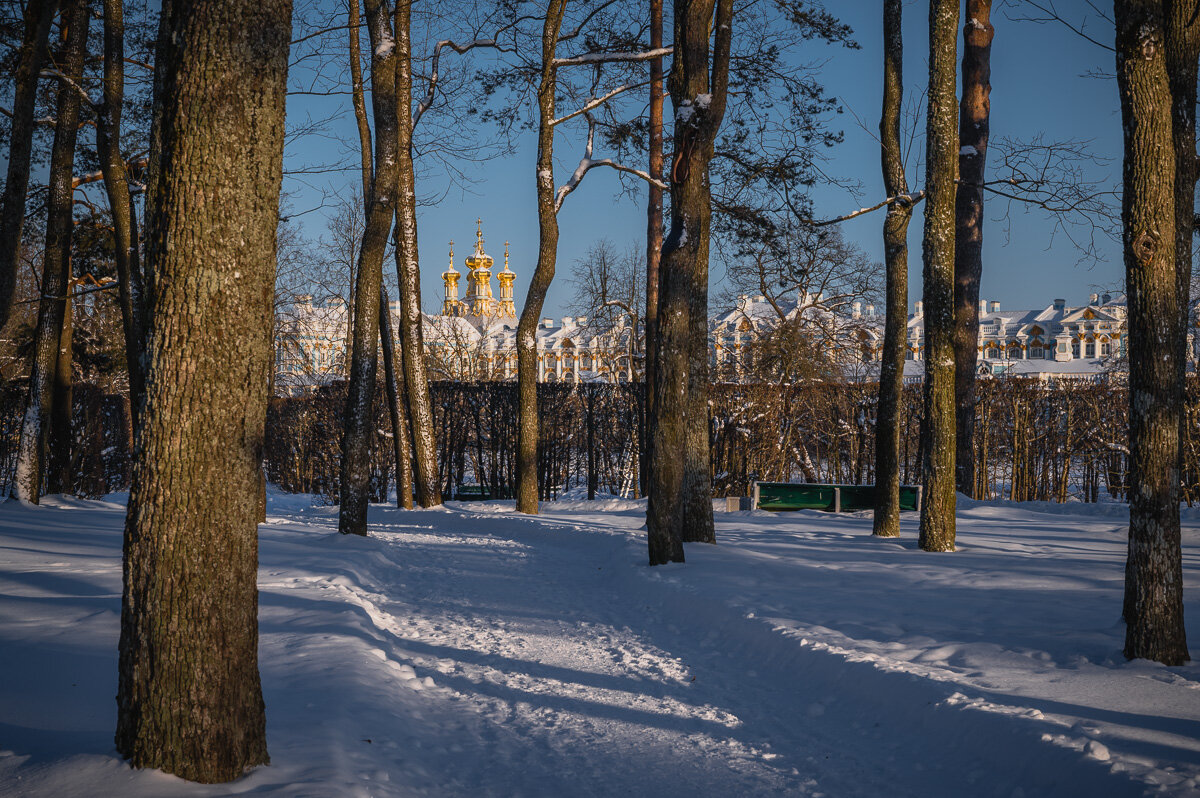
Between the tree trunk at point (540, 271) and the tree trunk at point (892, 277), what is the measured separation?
552cm

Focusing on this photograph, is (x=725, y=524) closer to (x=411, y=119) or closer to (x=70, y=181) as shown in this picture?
(x=411, y=119)

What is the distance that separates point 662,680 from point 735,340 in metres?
34.8

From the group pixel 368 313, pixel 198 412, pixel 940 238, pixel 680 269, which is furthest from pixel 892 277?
pixel 198 412

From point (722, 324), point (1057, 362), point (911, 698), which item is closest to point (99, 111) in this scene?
→ point (911, 698)

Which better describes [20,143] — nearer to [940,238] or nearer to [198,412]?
[198,412]

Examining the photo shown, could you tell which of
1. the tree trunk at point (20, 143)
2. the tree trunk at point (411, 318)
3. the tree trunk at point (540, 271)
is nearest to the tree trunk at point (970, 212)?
the tree trunk at point (540, 271)

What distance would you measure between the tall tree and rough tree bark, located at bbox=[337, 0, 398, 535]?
822cm

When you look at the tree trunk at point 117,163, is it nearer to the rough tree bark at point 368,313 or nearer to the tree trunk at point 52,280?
the tree trunk at point 52,280

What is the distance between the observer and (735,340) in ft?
129

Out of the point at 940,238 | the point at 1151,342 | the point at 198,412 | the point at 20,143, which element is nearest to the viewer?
the point at 198,412

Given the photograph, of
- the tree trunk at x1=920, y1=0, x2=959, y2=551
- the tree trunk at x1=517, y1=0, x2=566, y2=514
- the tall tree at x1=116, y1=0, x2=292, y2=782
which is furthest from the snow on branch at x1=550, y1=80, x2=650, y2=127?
the tall tree at x1=116, y1=0, x2=292, y2=782

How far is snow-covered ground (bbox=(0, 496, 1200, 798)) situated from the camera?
12.4 feet

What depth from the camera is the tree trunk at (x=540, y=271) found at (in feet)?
47.2

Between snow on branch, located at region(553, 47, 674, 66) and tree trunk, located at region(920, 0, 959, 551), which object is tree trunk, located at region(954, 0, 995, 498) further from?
snow on branch, located at region(553, 47, 674, 66)
